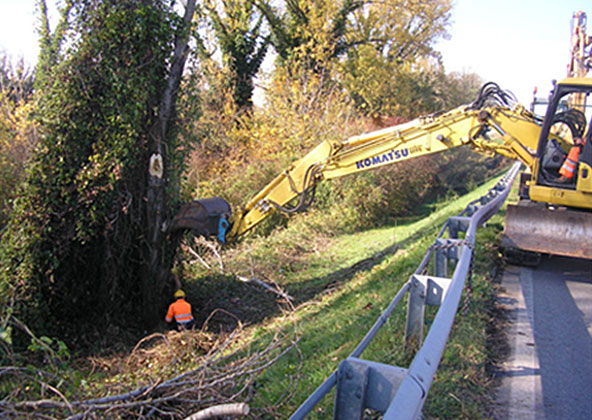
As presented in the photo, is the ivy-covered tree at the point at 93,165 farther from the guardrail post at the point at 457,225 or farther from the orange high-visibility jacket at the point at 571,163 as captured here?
the orange high-visibility jacket at the point at 571,163

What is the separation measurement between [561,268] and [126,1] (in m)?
8.95

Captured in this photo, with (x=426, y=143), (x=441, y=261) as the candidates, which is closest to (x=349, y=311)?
(x=441, y=261)

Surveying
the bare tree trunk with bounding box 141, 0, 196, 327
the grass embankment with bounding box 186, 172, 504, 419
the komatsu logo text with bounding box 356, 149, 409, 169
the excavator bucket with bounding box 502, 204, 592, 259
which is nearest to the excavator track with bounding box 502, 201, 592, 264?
the excavator bucket with bounding box 502, 204, 592, 259

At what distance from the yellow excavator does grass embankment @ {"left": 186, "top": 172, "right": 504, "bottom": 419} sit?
1001 mm

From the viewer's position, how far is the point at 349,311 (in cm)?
767

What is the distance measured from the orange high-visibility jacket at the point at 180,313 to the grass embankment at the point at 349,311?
38.9 inches

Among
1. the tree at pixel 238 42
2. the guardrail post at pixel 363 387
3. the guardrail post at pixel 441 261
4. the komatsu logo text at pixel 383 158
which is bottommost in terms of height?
the guardrail post at pixel 363 387

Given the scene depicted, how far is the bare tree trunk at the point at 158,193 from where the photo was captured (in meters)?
8.55

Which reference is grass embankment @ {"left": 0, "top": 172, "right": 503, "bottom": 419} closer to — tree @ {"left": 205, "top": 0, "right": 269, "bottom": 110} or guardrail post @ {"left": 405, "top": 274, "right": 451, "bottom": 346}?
guardrail post @ {"left": 405, "top": 274, "right": 451, "bottom": 346}

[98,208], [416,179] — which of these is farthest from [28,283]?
[416,179]

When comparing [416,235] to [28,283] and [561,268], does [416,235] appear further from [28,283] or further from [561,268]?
[28,283]

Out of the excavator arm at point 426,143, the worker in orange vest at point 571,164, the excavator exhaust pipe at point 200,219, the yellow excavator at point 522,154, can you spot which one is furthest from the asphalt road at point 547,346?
the excavator exhaust pipe at point 200,219

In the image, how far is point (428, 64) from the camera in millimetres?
36688

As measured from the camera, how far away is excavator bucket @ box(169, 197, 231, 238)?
29.0 feet
